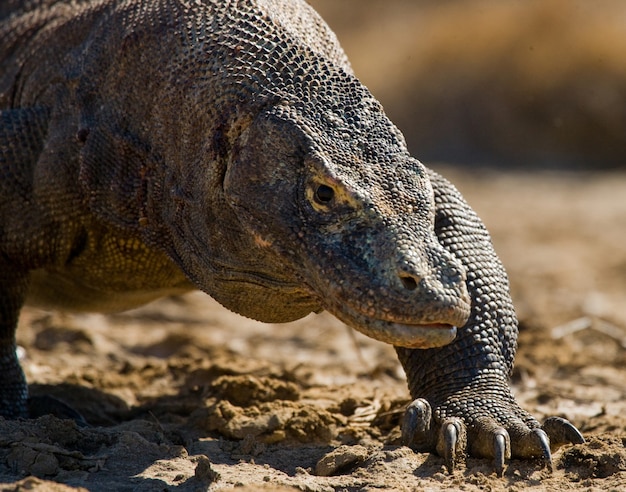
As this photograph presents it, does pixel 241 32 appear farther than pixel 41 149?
No

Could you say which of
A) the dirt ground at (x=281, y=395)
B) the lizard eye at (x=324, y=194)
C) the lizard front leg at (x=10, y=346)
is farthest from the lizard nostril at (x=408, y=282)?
the lizard front leg at (x=10, y=346)

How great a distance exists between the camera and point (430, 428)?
434 centimetres

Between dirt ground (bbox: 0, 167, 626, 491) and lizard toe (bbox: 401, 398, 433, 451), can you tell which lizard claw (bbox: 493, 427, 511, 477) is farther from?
lizard toe (bbox: 401, 398, 433, 451)

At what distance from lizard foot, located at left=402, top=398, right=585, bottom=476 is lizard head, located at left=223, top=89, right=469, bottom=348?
2.40 feet

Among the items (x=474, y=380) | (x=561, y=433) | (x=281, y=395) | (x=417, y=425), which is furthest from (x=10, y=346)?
(x=561, y=433)

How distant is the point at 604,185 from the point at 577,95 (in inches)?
104

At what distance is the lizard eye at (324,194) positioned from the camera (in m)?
3.67

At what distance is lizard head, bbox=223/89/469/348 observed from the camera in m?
3.49

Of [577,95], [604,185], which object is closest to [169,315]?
[604,185]

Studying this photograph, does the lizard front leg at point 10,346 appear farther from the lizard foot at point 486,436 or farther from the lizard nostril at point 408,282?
the lizard nostril at point 408,282

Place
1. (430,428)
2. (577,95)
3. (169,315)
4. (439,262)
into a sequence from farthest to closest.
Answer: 1. (577,95)
2. (169,315)
3. (430,428)
4. (439,262)

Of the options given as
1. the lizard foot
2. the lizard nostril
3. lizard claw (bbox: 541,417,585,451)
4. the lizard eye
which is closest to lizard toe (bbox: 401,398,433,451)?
the lizard foot

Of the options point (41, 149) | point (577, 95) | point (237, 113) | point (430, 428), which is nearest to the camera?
point (237, 113)

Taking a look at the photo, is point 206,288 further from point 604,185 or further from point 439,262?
point 604,185
